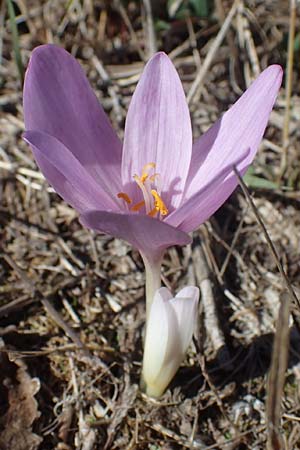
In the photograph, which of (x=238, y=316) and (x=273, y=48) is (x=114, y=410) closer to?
(x=238, y=316)

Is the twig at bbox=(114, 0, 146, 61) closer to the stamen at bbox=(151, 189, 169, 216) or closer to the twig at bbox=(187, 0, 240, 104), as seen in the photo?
the twig at bbox=(187, 0, 240, 104)

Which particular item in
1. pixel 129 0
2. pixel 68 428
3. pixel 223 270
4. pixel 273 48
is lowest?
pixel 68 428

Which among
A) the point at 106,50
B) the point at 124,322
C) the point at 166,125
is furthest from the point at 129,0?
the point at 124,322

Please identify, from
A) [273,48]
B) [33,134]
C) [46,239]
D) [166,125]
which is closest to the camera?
[33,134]

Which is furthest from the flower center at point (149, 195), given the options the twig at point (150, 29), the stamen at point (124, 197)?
the twig at point (150, 29)

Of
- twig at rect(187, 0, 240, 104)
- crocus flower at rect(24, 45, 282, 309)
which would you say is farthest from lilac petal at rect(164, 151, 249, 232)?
twig at rect(187, 0, 240, 104)

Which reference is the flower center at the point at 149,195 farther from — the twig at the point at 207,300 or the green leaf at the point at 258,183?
the green leaf at the point at 258,183

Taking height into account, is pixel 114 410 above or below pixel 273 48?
below
